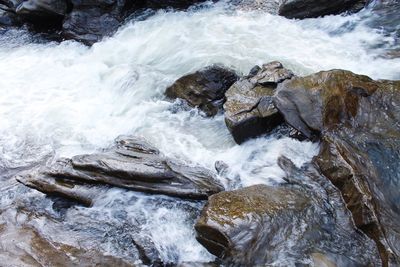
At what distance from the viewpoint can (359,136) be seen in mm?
5680

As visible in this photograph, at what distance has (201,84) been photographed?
761 cm

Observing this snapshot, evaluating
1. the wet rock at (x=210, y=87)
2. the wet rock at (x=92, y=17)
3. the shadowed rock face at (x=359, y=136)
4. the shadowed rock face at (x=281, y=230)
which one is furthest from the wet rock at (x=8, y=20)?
the shadowed rock face at (x=281, y=230)

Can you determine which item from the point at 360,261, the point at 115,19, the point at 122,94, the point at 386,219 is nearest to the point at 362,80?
the point at 386,219

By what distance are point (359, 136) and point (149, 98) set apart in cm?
401

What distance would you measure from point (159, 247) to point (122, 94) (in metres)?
4.07

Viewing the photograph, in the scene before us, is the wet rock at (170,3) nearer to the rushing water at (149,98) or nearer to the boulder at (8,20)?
the rushing water at (149,98)

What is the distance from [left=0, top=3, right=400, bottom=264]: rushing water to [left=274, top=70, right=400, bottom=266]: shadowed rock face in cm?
50

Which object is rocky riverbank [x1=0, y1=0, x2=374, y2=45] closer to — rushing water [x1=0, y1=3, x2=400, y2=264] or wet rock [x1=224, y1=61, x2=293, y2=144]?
rushing water [x1=0, y1=3, x2=400, y2=264]

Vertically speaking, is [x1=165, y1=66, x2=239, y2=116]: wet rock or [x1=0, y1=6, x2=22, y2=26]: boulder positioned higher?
[x1=0, y1=6, x2=22, y2=26]: boulder

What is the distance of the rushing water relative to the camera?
5539 mm

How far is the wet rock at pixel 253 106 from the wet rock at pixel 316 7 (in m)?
2.81

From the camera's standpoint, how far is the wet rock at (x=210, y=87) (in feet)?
24.6

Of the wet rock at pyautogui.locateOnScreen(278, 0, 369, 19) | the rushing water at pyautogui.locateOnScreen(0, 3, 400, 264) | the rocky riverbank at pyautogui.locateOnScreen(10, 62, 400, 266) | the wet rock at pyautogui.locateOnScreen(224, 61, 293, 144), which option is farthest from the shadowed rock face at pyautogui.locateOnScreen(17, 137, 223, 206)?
the wet rock at pyautogui.locateOnScreen(278, 0, 369, 19)

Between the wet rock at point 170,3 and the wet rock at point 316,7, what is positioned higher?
the wet rock at point 170,3
